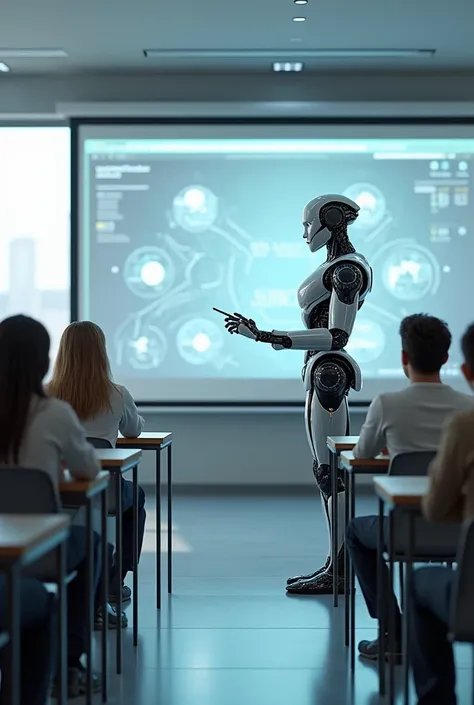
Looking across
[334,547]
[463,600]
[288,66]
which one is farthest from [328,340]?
[288,66]

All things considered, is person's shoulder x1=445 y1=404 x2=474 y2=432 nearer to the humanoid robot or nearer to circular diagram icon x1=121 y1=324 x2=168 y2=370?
the humanoid robot

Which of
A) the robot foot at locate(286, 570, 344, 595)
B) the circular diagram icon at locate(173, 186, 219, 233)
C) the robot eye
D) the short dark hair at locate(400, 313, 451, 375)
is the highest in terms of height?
the circular diagram icon at locate(173, 186, 219, 233)

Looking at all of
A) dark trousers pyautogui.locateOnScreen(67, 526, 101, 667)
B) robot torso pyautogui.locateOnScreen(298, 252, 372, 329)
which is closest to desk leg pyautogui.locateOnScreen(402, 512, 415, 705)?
dark trousers pyautogui.locateOnScreen(67, 526, 101, 667)

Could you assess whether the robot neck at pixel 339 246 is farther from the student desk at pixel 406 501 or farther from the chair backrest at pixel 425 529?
the student desk at pixel 406 501

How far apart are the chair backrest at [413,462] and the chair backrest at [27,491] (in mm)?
1000

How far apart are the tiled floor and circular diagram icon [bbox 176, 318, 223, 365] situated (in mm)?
1783

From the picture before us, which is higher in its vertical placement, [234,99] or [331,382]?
[234,99]

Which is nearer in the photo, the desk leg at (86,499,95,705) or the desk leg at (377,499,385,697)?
the desk leg at (86,499,95,705)

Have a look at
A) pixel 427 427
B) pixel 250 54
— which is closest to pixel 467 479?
pixel 427 427

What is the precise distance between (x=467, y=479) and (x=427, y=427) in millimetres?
737

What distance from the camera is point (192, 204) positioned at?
23.0 ft

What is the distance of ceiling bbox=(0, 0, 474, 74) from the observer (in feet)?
18.3

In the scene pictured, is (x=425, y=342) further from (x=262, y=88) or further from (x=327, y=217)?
(x=262, y=88)

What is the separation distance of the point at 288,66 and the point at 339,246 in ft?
9.73
